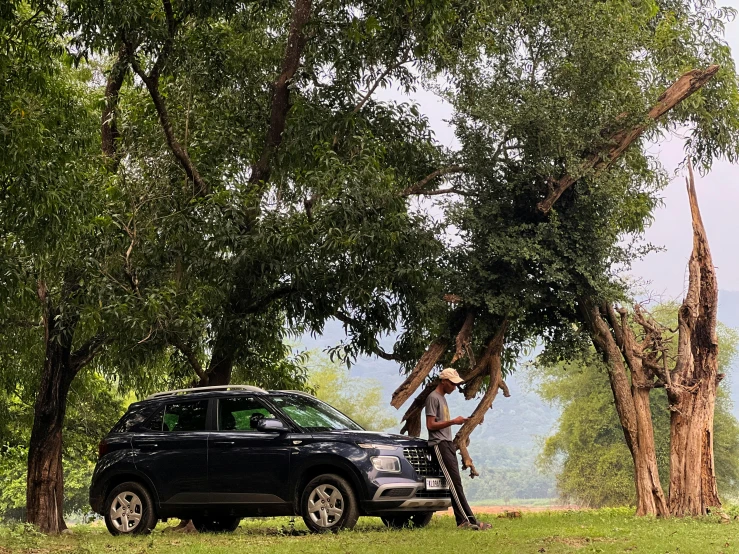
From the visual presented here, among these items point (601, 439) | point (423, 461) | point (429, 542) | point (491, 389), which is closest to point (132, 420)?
point (423, 461)

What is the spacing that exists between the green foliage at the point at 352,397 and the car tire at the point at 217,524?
5638 cm

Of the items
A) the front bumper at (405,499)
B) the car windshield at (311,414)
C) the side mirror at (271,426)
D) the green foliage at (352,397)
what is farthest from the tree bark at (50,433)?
the green foliage at (352,397)

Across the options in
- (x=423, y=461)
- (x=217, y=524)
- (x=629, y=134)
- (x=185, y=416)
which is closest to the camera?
(x=423, y=461)

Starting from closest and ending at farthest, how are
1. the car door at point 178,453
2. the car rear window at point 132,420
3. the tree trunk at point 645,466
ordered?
1. the car door at point 178,453
2. the car rear window at point 132,420
3. the tree trunk at point 645,466

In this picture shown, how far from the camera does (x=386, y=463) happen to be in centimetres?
1288

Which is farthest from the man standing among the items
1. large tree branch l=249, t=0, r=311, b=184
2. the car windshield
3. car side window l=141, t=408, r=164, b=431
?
large tree branch l=249, t=0, r=311, b=184

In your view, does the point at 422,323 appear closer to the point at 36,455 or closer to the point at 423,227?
the point at 423,227

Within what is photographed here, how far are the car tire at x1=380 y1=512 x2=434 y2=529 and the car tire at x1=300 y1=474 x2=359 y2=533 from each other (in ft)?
4.25

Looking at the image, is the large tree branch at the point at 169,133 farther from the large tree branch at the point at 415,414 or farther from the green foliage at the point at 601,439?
the green foliage at the point at 601,439

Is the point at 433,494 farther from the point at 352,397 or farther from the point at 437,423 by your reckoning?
the point at 352,397

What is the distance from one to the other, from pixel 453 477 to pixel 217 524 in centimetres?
430

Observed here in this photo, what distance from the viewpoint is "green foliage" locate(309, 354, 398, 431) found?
247ft

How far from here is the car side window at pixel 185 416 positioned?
14.2 meters

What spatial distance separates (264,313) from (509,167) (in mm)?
5738
